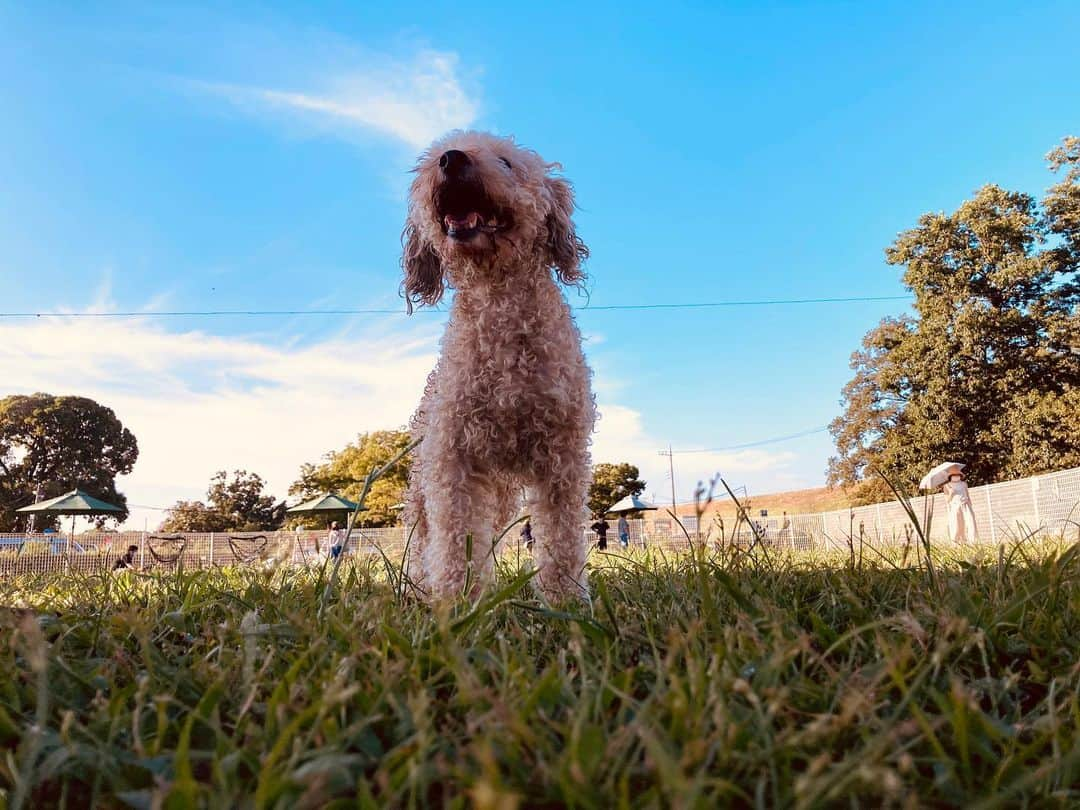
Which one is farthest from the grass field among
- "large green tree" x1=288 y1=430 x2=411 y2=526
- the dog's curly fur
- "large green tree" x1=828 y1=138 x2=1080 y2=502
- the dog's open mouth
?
"large green tree" x1=288 y1=430 x2=411 y2=526

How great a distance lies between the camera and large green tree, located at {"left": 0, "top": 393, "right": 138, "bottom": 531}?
44.3 m

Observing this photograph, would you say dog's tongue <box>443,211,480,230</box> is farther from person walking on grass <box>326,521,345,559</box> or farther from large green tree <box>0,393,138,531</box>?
large green tree <box>0,393,138,531</box>

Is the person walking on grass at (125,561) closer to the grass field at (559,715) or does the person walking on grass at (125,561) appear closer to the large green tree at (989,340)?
the grass field at (559,715)

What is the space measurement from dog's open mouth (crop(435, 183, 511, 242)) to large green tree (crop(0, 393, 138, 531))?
49.8 meters

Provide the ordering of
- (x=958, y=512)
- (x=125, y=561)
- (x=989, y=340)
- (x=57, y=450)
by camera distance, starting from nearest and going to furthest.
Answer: (x=125, y=561) → (x=958, y=512) → (x=989, y=340) → (x=57, y=450)

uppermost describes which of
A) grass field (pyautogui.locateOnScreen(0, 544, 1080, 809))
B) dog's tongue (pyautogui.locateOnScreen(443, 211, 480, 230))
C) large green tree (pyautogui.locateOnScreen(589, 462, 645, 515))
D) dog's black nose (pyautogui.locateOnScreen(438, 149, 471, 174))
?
large green tree (pyautogui.locateOnScreen(589, 462, 645, 515))

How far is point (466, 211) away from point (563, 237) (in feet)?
2.00

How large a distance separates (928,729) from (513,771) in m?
0.57

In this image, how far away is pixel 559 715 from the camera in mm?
1152

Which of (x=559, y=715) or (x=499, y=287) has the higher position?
(x=499, y=287)

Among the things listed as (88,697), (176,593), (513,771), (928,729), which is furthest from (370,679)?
(176,593)

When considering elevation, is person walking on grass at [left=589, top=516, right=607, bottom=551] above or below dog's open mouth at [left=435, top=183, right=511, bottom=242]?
below

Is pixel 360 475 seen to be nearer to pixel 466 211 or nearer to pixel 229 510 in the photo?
pixel 229 510

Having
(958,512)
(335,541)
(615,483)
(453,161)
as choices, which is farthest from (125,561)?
(615,483)
